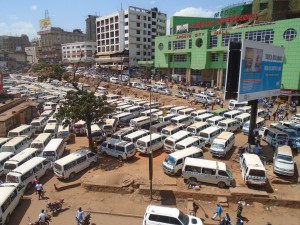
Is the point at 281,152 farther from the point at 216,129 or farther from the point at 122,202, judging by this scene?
the point at 122,202

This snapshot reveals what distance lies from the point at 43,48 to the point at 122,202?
14374cm

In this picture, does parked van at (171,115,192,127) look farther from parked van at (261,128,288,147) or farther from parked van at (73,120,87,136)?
parked van at (73,120,87,136)

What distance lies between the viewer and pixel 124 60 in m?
89.7

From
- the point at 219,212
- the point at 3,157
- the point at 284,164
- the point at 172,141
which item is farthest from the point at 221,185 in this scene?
the point at 3,157

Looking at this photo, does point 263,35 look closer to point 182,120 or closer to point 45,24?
point 182,120

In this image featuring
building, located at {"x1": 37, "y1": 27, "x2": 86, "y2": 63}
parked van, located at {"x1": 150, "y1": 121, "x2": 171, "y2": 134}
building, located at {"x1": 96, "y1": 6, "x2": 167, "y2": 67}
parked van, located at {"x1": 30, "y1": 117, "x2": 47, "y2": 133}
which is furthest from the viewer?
building, located at {"x1": 37, "y1": 27, "x2": 86, "y2": 63}

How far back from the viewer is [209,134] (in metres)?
25.6

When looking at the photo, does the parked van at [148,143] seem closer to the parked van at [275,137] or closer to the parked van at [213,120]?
the parked van at [213,120]

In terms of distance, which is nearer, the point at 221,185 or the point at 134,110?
the point at 221,185

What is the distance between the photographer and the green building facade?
1794 inches

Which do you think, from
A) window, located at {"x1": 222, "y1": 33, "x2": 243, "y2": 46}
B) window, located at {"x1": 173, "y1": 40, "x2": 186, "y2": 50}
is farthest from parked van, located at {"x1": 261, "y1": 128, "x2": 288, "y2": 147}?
window, located at {"x1": 173, "y1": 40, "x2": 186, "y2": 50}

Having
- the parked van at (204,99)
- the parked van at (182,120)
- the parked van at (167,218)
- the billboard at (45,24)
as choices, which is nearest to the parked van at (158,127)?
the parked van at (182,120)

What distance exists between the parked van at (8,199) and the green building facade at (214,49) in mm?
46012

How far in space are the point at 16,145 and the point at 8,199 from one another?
9915mm
